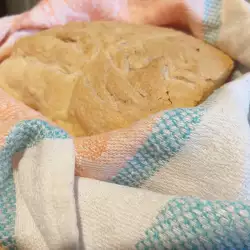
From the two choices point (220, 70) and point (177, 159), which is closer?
point (177, 159)

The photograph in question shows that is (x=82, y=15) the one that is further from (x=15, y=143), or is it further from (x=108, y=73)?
(x=15, y=143)

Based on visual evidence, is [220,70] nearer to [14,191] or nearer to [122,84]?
[122,84]

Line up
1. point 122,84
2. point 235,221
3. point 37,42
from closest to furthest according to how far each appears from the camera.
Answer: point 235,221 → point 122,84 → point 37,42

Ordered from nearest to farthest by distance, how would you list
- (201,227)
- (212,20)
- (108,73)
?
(201,227) < (108,73) < (212,20)

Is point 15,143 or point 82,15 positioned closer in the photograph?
point 15,143

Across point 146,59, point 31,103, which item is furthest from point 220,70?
point 31,103

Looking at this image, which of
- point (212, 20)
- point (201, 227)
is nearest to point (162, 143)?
Answer: point (201, 227)

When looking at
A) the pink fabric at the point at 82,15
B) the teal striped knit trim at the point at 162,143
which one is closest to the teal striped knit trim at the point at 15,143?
the teal striped knit trim at the point at 162,143
